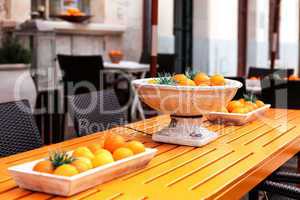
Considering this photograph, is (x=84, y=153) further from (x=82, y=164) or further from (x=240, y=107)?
(x=240, y=107)

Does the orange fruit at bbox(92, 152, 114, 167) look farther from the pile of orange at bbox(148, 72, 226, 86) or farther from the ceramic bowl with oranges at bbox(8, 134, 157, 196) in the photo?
the pile of orange at bbox(148, 72, 226, 86)

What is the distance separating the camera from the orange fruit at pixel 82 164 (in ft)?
4.69

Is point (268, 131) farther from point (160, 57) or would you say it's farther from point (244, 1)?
point (244, 1)

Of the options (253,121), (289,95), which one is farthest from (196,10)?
(253,121)

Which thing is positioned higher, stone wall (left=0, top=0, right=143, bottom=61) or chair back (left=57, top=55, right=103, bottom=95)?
stone wall (left=0, top=0, right=143, bottom=61)

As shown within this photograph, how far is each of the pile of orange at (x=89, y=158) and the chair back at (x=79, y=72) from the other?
10.6ft

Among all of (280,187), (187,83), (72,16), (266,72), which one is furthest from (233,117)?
(72,16)

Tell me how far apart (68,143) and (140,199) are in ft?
2.62

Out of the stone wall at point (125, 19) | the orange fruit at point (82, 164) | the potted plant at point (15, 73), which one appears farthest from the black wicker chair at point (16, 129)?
the stone wall at point (125, 19)

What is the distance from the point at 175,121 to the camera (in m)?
2.17

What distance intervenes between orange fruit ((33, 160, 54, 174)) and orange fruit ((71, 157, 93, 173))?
0.06 m

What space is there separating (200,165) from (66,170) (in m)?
0.53

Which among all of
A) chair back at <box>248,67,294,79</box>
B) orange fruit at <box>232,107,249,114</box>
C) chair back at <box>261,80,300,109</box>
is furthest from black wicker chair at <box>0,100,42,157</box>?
chair back at <box>248,67,294,79</box>

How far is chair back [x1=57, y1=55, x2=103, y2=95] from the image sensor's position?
4.92 m
